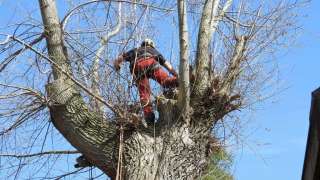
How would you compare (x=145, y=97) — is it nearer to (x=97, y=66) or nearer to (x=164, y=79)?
(x=164, y=79)

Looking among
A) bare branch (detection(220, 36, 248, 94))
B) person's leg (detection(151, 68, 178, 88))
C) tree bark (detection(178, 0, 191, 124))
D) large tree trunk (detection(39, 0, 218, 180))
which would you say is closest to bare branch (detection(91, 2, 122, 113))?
large tree trunk (detection(39, 0, 218, 180))

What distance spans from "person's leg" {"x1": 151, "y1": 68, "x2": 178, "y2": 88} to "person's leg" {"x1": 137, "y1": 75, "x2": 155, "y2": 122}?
16cm

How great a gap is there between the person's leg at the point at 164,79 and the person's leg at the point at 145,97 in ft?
0.51

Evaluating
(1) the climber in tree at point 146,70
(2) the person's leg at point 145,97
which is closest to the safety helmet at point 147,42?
(1) the climber in tree at point 146,70

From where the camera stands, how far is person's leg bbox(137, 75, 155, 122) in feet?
28.1

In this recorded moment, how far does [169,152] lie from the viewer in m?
8.39

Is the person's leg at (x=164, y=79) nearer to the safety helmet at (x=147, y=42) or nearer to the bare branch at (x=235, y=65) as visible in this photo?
the safety helmet at (x=147, y=42)

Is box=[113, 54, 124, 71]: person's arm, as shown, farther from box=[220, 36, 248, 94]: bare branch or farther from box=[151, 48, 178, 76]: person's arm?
box=[220, 36, 248, 94]: bare branch

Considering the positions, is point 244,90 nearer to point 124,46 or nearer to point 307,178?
point 124,46

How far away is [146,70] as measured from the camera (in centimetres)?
873

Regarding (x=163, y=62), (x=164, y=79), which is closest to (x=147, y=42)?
(x=163, y=62)

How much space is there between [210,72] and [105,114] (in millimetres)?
1357

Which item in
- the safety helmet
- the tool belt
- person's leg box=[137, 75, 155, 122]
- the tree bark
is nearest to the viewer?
the tree bark

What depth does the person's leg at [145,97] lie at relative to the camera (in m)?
8.57
